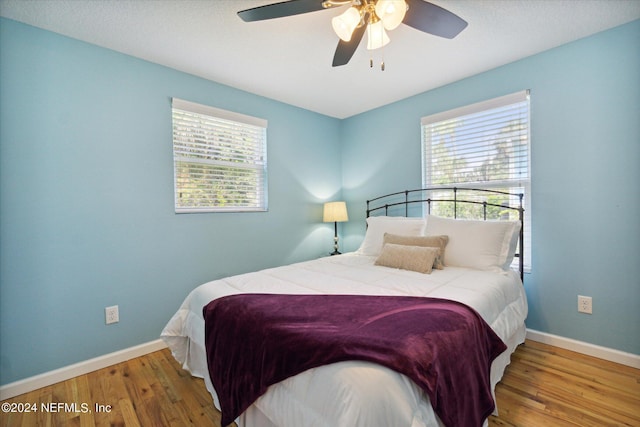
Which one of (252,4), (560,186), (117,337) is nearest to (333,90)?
(252,4)

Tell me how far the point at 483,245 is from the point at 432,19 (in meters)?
1.65

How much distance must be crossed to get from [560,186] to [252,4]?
2.71 metres

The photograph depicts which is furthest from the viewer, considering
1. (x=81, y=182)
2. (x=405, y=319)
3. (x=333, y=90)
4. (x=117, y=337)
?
(x=333, y=90)

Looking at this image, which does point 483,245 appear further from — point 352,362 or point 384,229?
point 352,362

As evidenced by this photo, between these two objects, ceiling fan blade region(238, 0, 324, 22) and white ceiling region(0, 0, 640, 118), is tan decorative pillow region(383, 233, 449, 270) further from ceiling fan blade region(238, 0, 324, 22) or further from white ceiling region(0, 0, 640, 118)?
ceiling fan blade region(238, 0, 324, 22)

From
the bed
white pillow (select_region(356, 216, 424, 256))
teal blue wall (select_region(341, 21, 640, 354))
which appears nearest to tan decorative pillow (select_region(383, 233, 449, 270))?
the bed

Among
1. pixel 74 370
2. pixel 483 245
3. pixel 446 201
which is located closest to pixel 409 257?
pixel 483 245

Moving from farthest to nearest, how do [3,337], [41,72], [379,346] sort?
[41,72]
[3,337]
[379,346]

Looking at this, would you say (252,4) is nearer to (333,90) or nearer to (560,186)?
(333,90)

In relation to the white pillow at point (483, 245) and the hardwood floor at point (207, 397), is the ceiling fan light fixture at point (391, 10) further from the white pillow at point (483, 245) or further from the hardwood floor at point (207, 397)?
the hardwood floor at point (207, 397)

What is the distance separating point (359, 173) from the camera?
13.0ft

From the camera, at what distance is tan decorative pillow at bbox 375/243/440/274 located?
2.21 m

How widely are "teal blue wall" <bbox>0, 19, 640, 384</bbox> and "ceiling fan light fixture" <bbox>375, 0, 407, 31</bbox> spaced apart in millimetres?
1750

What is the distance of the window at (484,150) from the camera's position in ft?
8.46
